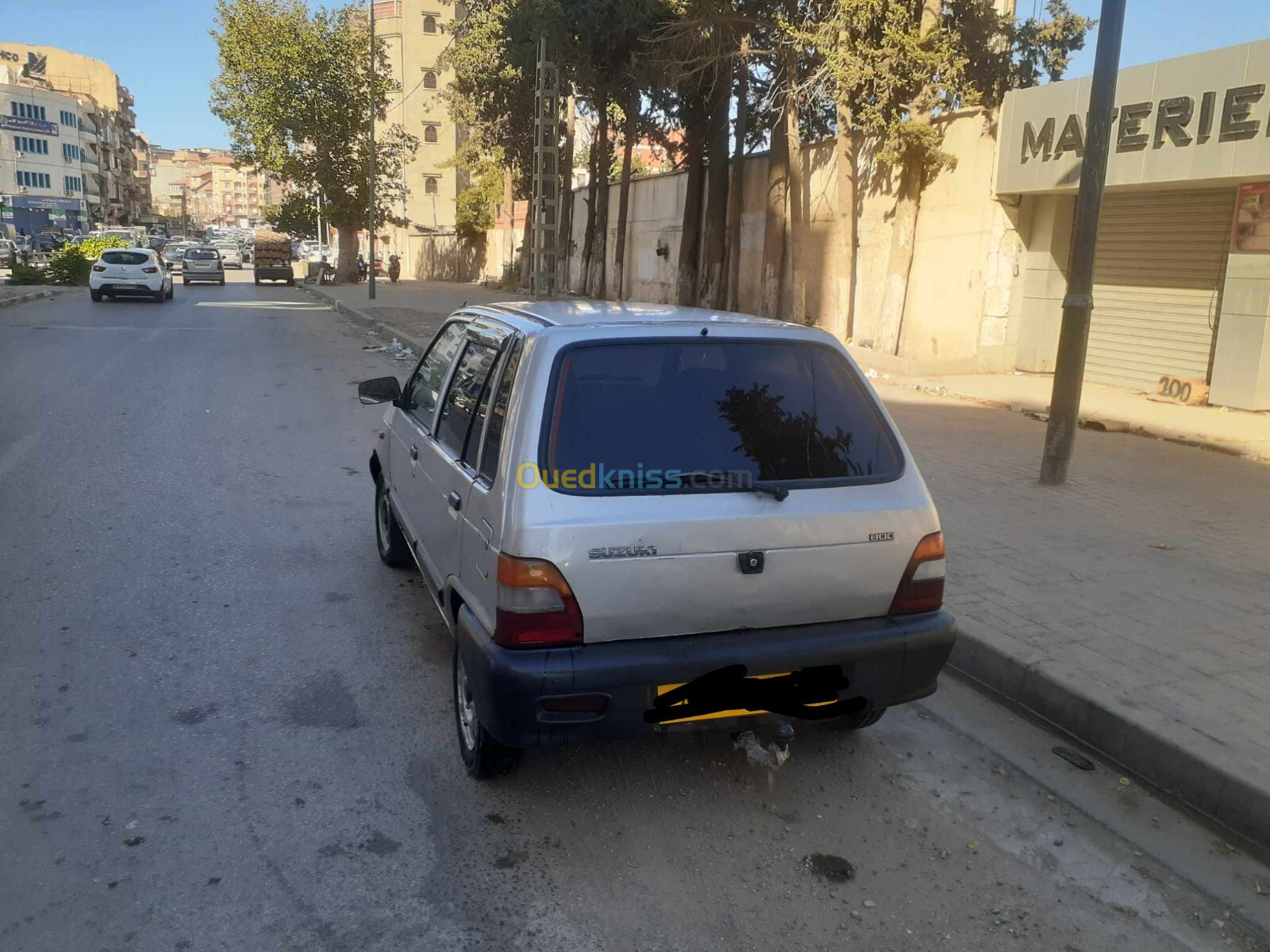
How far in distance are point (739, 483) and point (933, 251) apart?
14.8 meters

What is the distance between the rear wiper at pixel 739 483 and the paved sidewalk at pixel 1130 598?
1.84m

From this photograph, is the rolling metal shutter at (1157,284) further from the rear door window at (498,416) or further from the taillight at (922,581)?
the rear door window at (498,416)

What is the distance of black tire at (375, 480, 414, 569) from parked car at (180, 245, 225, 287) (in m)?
38.3

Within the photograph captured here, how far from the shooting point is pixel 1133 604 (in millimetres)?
5289

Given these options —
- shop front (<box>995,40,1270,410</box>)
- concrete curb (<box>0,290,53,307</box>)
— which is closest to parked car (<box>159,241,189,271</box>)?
concrete curb (<box>0,290,53,307</box>)

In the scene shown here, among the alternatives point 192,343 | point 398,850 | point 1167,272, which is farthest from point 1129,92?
point 192,343

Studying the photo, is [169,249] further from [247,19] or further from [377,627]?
[377,627]

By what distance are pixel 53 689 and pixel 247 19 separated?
42.5 metres

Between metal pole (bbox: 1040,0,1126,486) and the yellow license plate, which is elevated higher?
metal pole (bbox: 1040,0,1126,486)

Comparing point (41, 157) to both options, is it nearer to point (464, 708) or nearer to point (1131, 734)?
point (464, 708)

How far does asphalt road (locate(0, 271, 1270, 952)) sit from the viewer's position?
2.82 metres

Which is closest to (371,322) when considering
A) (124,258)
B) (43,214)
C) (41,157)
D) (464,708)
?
(124,258)

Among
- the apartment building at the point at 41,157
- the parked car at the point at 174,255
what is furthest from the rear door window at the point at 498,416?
the apartment building at the point at 41,157

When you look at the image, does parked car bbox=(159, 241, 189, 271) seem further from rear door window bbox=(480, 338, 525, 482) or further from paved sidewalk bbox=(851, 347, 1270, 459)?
rear door window bbox=(480, 338, 525, 482)
